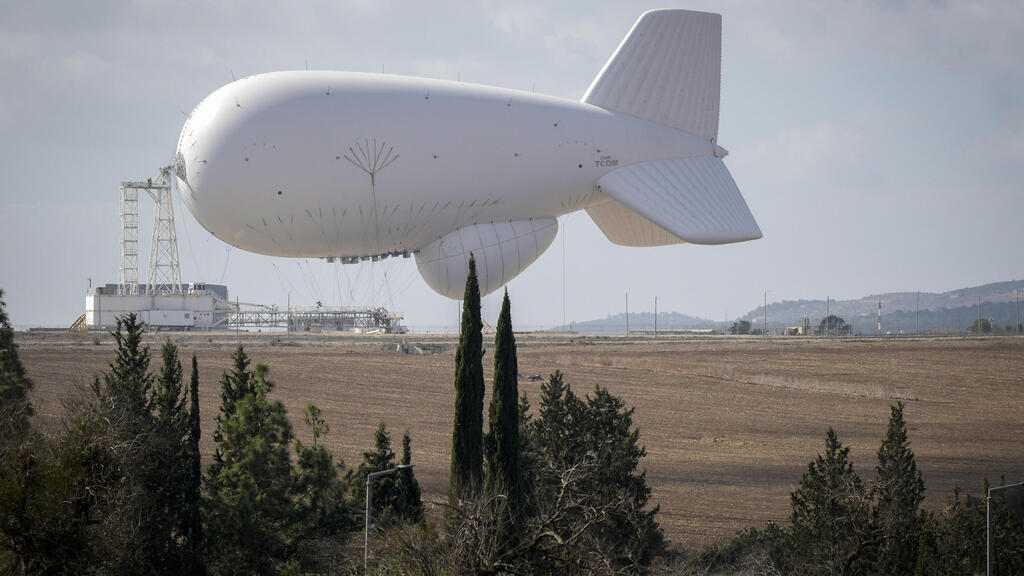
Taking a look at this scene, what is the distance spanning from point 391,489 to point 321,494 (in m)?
Answer: 1.76

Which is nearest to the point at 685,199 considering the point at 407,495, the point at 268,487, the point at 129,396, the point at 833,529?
the point at 833,529

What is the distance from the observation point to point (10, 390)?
24.4m

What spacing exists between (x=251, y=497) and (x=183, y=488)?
2.14 meters

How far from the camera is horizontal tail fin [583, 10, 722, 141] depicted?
22859mm

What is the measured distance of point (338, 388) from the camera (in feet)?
140

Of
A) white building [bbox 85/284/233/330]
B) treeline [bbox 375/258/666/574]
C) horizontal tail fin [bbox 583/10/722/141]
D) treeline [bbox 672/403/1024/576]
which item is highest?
horizontal tail fin [bbox 583/10/722/141]

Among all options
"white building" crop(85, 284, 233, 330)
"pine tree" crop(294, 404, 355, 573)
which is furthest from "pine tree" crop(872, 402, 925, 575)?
"white building" crop(85, 284, 233, 330)

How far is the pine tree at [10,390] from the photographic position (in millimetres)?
22391

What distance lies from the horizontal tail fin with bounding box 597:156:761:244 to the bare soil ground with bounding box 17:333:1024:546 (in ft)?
24.7

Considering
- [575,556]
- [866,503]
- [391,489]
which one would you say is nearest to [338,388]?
[391,489]

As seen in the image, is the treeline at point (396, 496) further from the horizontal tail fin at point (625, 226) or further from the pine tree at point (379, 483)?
the horizontal tail fin at point (625, 226)

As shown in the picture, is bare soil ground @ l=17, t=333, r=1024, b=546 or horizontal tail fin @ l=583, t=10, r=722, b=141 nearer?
horizontal tail fin @ l=583, t=10, r=722, b=141

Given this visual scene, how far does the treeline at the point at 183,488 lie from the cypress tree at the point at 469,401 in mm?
1654

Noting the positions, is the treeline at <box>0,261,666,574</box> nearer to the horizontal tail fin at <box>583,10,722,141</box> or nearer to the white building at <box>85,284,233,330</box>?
the horizontal tail fin at <box>583,10,722,141</box>
